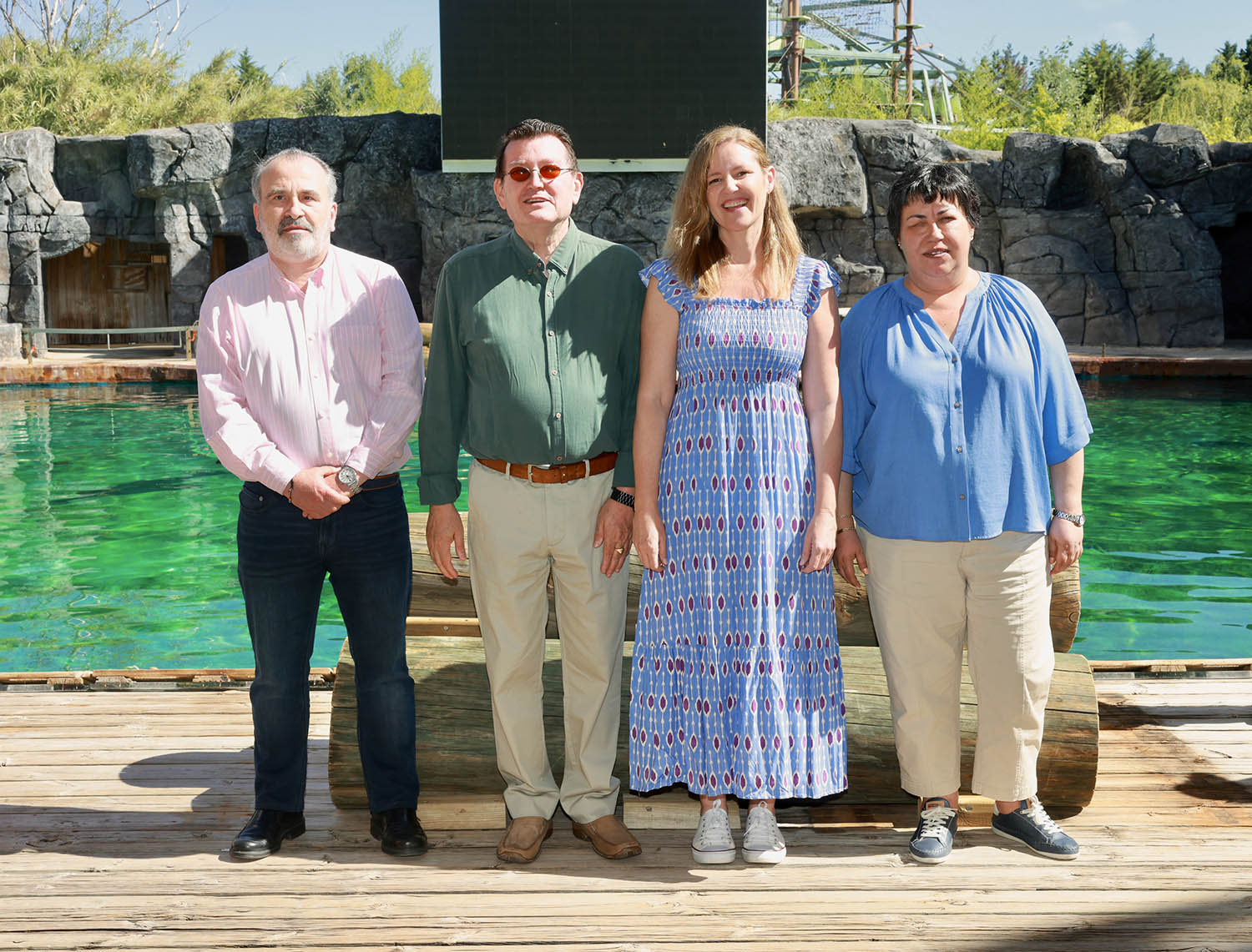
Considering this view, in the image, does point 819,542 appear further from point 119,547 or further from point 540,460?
point 119,547

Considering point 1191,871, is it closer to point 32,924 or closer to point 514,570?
point 514,570

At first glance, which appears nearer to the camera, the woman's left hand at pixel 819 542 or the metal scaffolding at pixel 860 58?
the woman's left hand at pixel 819 542

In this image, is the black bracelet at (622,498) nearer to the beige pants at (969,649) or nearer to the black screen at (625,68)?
the beige pants at (969,649)

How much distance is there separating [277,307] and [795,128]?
60.2 ft

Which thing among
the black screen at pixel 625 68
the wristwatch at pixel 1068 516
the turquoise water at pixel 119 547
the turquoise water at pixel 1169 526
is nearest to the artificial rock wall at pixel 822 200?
the black screen at pixel 625 68

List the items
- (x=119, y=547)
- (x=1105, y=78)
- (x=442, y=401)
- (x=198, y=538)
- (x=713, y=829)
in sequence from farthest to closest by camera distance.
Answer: (x=1105, y=78) → (x=198, y=538) → (x=119, y=547) → (x=442, y=401) → (x=713, y=829)

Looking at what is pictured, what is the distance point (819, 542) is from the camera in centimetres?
282

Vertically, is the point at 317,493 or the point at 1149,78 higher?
the point at 1149,78

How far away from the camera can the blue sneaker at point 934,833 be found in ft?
9.36

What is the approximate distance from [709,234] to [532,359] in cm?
56

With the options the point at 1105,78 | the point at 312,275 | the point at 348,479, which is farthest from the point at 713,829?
the point at 1105,78

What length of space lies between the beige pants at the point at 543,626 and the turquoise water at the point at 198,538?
148 inches

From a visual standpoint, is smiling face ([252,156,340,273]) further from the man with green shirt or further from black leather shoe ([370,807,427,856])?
black leather shoe ([370,807,427,856])

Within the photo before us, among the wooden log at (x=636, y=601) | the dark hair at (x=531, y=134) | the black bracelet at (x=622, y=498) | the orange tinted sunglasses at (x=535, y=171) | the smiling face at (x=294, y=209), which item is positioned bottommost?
the wooden log at (x=636, y=601)
